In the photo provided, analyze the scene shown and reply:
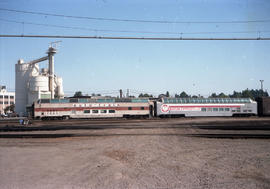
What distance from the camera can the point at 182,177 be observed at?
820 cm

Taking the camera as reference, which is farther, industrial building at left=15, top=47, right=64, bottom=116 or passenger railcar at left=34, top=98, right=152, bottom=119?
industrial building at left=15, top=47, right=64, bottom=116

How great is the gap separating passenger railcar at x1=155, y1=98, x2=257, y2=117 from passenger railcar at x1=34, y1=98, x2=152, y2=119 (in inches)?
135

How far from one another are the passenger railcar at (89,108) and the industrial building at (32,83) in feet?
90.9

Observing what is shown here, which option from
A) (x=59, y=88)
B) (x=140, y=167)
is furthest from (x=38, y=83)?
(x=140, y=167)

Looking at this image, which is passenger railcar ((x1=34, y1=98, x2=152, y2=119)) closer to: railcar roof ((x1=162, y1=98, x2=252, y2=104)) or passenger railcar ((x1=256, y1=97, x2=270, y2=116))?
railcar roof ((x1=162, y1=98, x2=252, y2=104))

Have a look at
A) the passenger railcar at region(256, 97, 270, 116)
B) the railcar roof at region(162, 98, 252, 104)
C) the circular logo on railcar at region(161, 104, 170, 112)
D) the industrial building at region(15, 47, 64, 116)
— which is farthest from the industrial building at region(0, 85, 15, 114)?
the passenger railcar at region(256, 97, 270, 116)

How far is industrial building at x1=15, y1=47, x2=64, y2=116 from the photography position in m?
67.4

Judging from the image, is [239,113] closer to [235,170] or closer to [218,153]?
[218,153]

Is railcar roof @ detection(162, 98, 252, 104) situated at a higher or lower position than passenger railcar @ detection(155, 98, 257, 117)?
higher

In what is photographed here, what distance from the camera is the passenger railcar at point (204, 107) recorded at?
43656mm

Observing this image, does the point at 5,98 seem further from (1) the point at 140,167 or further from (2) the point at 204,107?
(1) the point at 140,167

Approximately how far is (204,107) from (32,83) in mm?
51595

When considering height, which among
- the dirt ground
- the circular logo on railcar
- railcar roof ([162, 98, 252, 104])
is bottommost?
the dirt ground

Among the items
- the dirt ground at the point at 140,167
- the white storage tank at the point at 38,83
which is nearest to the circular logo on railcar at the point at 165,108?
the dirt ground at the point at 140,167
